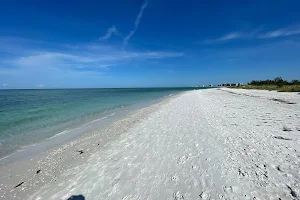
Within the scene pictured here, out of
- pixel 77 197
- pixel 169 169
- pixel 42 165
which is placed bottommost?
pixel 42 165

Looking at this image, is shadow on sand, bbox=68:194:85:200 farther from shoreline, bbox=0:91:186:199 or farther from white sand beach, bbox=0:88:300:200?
shoreline, bbox=0:91:186:199

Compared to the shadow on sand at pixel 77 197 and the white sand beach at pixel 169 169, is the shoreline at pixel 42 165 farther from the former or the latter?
the shadow on sand at pixel 77 197

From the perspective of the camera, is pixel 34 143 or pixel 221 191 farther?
pixel 34 143

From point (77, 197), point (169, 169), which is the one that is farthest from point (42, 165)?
point (169, 169)

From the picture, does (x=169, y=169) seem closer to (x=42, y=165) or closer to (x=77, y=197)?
(x=77, y=197)

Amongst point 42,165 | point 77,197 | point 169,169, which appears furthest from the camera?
point 42,165

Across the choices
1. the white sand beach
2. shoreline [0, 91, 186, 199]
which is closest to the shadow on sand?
the white sand beach

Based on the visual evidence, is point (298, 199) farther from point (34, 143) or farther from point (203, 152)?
point (34, 143)

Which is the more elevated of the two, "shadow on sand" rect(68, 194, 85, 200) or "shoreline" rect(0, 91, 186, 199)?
"shadow on sand" rect(68, 194, 85, 200)

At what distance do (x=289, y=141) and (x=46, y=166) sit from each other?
9914 millimetres

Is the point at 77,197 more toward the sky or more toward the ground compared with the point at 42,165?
more toward the sky

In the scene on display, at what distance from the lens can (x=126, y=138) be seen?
904 centimetres

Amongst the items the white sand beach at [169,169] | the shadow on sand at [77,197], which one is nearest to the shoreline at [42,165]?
the white sand beach at [169,169]

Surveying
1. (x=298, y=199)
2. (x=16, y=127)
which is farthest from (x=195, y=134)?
(x=16, y=127)
